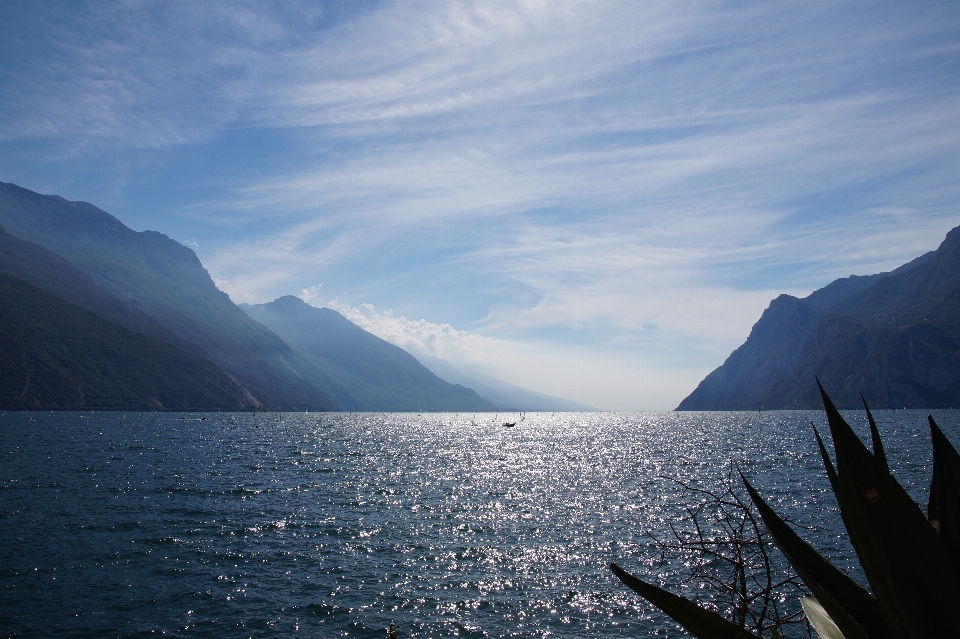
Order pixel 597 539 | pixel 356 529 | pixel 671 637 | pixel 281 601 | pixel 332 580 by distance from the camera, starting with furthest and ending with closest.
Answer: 1. pixel 356 529
2. pixel 597 539
3. pixel 332 580
4. pixel 281 601
5. pixel 671 637

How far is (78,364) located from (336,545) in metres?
172

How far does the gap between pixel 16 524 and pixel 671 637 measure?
93.7ft

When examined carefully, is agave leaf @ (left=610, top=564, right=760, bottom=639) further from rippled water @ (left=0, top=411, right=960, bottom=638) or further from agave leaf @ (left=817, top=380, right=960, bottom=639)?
rippled water @ (left=0, top=411, right=960, bottom=638)

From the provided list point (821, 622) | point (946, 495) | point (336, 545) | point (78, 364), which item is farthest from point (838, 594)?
point (78, 364)

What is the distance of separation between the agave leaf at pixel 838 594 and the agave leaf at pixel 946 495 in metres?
0.37

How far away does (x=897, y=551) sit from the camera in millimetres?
1735

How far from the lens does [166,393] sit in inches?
7042

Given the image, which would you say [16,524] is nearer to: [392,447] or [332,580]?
[332,580]

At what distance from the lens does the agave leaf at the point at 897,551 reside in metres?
1.68

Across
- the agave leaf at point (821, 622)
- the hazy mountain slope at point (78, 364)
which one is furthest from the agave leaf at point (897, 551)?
the hazy mountain slope at point (78, 364)

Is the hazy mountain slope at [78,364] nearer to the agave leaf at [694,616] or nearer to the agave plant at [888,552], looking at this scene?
the agave leaf at [694,616]

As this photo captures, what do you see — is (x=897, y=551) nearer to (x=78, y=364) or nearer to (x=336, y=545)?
(x=336, y=545)

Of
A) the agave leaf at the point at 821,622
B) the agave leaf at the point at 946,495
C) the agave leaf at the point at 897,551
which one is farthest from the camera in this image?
the agave leaf at the point at 821,622

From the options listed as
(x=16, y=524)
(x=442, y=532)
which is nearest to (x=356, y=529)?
(x=442, y=532)
